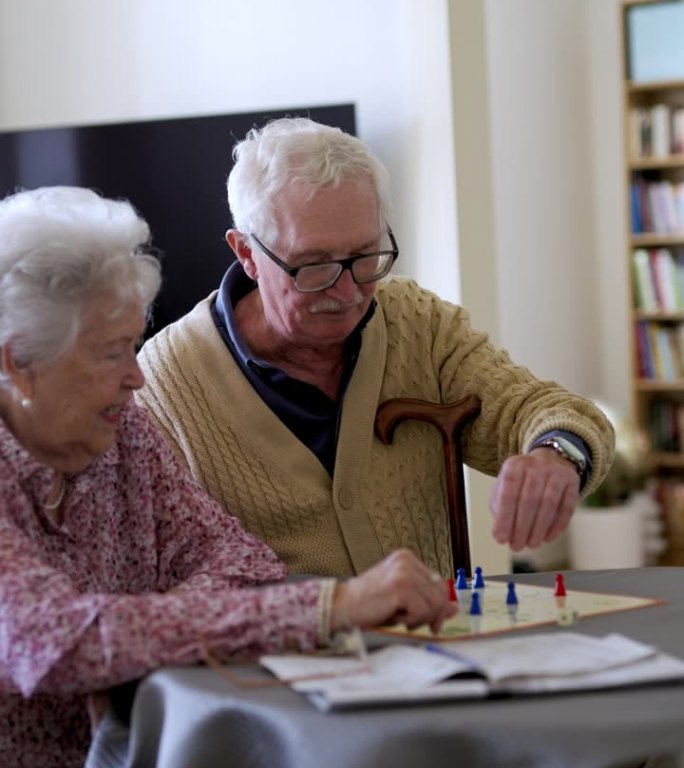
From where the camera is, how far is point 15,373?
61.2 inches

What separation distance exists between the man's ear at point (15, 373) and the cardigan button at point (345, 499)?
2.15 ft

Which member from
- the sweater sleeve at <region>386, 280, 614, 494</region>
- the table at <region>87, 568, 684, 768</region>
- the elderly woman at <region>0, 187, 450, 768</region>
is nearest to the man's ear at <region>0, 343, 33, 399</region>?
the elderly woman at <region>0, 187, 450, 768</region>

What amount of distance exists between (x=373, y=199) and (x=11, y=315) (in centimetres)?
72

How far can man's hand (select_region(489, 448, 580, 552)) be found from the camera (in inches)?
67.0

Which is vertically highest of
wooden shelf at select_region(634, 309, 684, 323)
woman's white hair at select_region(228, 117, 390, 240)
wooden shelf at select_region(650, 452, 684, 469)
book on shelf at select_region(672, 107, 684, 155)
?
book on shelf at select_region(672, 107, 684, 155)

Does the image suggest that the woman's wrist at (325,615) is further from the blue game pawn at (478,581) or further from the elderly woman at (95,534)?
the blue game pawn at (478,581)

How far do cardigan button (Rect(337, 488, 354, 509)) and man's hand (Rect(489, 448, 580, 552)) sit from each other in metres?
0.38

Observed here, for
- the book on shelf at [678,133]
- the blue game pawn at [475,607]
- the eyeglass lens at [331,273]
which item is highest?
the book on shelf at [678,133]

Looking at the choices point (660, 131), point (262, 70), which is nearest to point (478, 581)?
point (262, 70)

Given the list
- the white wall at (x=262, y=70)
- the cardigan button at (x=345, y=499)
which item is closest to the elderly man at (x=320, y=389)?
the cardigan button at (x=345, y=499)

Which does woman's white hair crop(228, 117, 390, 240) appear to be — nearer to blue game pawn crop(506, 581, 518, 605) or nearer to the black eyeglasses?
the black eyeglasses

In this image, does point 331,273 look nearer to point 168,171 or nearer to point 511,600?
point 511,600

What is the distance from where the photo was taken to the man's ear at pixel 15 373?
5.08 ft

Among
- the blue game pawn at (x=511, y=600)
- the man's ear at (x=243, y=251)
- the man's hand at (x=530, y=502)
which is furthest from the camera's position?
the man's ear at (x=243, y=251)
